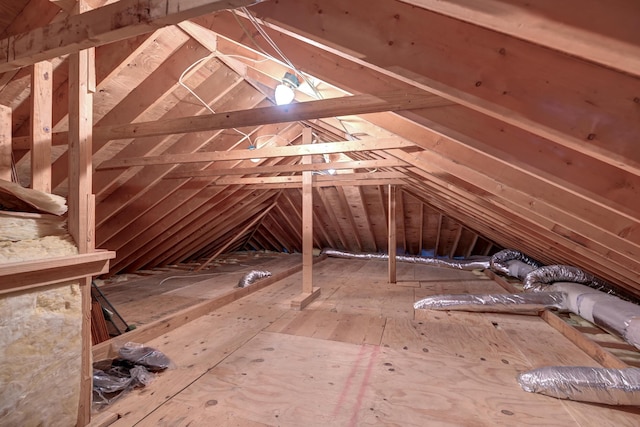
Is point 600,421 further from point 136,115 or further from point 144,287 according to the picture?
point 144,287

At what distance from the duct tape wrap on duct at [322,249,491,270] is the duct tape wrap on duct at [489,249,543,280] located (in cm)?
40

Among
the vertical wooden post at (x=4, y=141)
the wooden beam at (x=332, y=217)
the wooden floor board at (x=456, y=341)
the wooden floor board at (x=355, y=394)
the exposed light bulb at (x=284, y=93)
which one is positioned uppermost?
the exposed light bulb at (x=284, y=93)

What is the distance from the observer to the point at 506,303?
3.61m

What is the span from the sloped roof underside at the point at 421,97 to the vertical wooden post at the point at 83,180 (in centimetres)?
32

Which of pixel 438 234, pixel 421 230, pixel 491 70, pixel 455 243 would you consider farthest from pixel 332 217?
pixel 491 70

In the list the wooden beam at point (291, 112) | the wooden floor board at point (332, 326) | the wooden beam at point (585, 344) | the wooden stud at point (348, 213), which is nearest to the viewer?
the wooden beam at point (291, 112)

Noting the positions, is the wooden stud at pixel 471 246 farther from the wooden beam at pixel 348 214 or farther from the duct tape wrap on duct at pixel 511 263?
the wooden beam at pixel 348 214

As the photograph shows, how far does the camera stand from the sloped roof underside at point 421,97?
842 millimetres

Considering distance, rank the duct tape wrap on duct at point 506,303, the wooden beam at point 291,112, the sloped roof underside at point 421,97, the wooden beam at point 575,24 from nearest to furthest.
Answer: the wooden beam at point 575,24, the sloped roof underside at point 421,97, the wooden beam at point 291,112, the duct tape wrap on duct at point 506,303

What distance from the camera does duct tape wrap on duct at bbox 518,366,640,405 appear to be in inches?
69.6

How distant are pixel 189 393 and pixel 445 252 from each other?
7.41 meters

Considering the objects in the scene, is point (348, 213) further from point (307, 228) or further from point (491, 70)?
point (491, 70)

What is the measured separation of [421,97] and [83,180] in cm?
180

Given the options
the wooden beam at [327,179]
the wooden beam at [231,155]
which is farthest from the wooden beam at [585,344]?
the wooden beam at [231,155]
